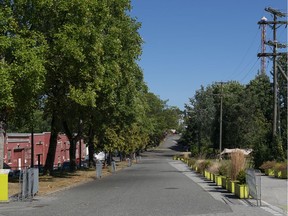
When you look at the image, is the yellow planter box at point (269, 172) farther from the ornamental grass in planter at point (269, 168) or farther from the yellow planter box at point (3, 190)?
the yellow planter box at point (3, 190)

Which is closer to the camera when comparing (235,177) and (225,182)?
(235,177)

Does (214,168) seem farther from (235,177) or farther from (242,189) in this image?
(242,189)

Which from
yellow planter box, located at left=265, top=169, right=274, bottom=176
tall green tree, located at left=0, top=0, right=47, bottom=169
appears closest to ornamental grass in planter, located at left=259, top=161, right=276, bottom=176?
yellow planter box, located at left=265, top=169, right=274, bottom=176

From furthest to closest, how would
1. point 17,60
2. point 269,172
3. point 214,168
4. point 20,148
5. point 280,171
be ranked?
1. point 20,148
2. point 269,172
3. point 214,168
4. point 280,171
5. point 17,60

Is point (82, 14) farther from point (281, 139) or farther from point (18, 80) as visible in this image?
point (281, 139)

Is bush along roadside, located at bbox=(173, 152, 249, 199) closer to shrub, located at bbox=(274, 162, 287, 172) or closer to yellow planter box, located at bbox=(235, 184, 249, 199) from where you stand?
yellow planter box, located at bbox=(235, 184, 249, 199)

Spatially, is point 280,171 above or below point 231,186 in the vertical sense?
below

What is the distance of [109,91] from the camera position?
2917 centimetres

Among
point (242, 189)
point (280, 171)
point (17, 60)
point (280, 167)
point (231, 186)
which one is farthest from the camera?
point (280, 167)

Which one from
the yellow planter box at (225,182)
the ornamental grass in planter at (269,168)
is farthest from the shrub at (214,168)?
the yellow planter box at (225,182)

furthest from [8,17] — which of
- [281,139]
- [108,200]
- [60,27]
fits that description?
[281,139]

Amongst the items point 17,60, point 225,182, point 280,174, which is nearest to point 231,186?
point 225,182

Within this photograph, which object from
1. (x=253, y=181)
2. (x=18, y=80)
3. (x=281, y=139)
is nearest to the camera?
(x=253, y=181)

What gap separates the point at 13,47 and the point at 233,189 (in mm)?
11413
